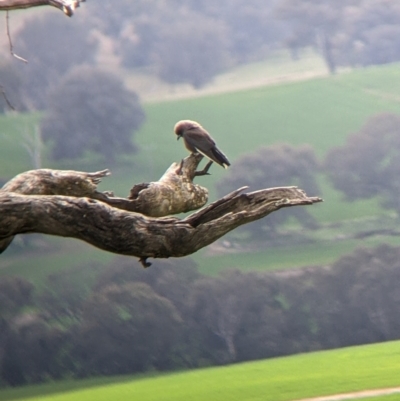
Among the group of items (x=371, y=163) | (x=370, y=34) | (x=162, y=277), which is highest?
(x=370, y=34)

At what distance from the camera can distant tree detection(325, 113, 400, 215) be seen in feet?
71.5

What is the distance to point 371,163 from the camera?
2228 centimetres

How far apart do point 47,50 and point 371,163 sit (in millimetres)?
10610

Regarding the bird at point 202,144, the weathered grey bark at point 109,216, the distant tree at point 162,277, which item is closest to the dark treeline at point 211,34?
the distant tree at point 162,277

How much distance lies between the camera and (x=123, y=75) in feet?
81.0

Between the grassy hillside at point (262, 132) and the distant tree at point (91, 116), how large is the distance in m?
0.44

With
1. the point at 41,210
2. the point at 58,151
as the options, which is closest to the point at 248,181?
the point at 58,151

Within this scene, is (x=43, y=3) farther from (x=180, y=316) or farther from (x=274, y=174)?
(x=274, y=174)

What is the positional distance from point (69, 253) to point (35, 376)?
310 centimetres

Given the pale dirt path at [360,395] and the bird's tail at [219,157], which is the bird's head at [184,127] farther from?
the pale dirt path at [360,395]

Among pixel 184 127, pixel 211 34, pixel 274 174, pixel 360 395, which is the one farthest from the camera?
pixel 211 34

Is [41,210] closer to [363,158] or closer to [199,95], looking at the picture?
[363,158]

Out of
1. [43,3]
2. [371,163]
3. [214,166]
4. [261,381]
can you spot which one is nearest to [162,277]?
[214,166]

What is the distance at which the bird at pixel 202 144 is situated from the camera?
5.36m
